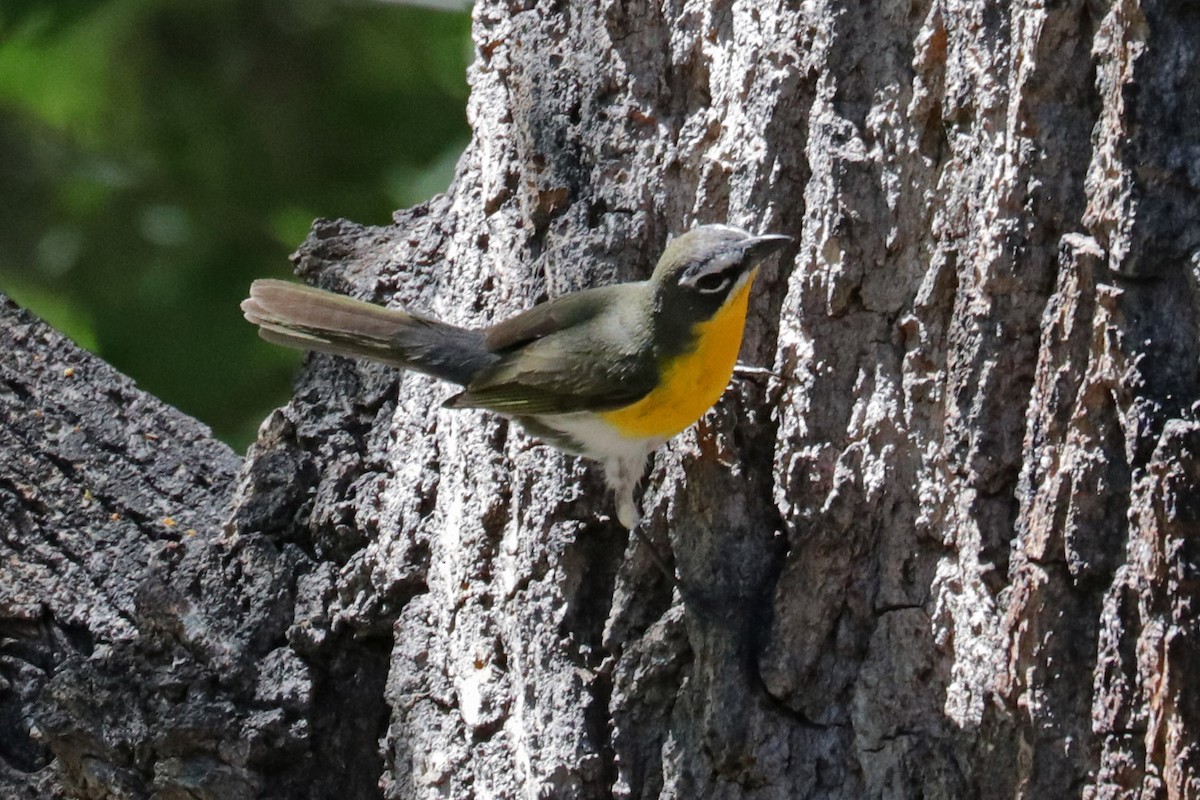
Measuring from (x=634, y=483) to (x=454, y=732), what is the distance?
0.68 m

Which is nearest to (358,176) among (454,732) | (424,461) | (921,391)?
(424,461)

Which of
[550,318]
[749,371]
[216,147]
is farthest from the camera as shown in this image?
[216,147]

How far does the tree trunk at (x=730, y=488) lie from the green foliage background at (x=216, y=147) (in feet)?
3.68

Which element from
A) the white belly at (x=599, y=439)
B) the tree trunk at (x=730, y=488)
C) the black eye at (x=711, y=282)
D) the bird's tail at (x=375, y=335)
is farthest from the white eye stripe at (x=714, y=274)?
Answer: the bird's tail at (x=375, y=335)

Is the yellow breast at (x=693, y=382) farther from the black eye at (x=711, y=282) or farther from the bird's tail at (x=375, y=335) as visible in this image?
the bird's tail at (x=375, y=335)

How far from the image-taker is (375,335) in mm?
3193

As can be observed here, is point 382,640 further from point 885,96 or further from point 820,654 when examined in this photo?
point 885,96

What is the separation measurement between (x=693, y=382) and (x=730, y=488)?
0.31 m

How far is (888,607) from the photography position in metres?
2.38

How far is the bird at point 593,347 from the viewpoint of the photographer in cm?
285

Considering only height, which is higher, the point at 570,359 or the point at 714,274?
the point at 570,359

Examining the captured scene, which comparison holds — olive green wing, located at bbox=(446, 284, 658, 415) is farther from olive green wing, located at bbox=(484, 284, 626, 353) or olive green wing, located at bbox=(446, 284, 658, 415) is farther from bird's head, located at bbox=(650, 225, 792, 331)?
bird's head, located at bbox=(650, 225, 792, 331)

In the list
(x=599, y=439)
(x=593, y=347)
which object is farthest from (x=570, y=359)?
(x=599, y=439)

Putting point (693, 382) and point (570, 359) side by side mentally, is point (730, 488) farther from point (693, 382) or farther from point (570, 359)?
point (570, 359)
